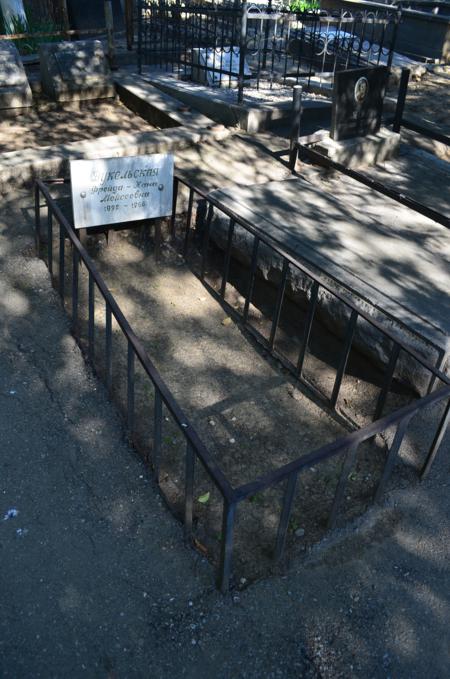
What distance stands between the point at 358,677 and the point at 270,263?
3209 mm

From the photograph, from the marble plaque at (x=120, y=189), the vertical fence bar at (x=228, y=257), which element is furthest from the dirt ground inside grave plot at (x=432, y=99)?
the marble plaque at (x=120, y=189)

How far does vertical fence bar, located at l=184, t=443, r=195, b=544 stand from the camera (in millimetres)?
2930

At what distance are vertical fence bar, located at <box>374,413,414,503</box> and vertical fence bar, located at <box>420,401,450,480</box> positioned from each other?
11.4 inches

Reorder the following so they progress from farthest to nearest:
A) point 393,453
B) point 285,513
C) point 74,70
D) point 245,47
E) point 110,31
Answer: point 110,31 < point 74,70 < point 245,47 < point 393,453 < point 285,513

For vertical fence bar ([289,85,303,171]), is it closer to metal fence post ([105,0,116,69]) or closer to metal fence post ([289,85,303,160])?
metal fence post ([289,85,303,160])

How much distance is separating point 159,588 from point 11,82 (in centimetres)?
693

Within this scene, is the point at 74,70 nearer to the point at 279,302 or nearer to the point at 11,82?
the point at 11,82

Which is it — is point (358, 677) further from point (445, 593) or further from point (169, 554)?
point (169, 554)

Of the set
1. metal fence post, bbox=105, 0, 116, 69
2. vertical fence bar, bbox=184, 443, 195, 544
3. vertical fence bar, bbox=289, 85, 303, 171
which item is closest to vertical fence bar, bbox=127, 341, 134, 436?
vertical fence bar, bbox=184, 443, 195, 544

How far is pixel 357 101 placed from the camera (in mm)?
7461

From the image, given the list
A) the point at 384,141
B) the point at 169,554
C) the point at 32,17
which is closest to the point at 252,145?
the point at 384,141

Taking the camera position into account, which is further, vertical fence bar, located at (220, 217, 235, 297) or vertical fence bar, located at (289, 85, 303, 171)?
vertical fence bar, located at (289, 85, 303, 171)

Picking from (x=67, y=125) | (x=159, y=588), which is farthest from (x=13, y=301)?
(x=67, y=125)

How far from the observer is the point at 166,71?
31.7 feet
